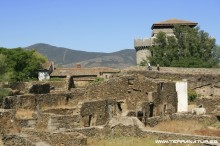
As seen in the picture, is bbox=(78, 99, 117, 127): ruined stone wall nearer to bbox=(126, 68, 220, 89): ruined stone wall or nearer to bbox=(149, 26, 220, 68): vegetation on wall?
bbox=(126, 68, 220, 89): ruined stone wall

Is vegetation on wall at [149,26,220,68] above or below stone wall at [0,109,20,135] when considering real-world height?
above

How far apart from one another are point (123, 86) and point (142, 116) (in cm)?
525

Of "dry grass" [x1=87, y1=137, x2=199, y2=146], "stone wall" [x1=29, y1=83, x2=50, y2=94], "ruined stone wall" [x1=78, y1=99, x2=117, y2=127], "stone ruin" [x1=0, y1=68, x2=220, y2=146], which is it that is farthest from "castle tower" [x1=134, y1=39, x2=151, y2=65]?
"dry grass" [x1=87, y1=137, x2=199, y2=146]

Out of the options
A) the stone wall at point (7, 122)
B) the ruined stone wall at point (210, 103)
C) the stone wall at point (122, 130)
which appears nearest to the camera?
the stone wall at point (7, 122)

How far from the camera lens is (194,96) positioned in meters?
41.3

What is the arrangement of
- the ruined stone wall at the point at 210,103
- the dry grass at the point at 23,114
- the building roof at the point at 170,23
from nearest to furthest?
the dry grass at the point at 23,114 < the ruined stone wall at the point at 210,103 < the building roof at the point at 170,23

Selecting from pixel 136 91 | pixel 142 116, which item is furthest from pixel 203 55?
pixel 142 116

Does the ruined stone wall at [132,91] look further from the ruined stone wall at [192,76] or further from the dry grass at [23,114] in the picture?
the ruined stone wall at [192,76]

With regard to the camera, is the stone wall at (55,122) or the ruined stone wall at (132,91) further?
the ruined stone wall at (132,91)

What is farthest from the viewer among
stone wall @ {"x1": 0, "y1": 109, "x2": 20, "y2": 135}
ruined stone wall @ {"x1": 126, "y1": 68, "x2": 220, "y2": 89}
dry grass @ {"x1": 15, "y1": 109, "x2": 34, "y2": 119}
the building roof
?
the building roof

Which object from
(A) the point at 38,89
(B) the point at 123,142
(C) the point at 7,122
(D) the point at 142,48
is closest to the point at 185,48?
(D) the point at 142,48

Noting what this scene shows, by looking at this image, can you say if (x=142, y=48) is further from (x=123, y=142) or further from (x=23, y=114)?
(x=123, y=142)

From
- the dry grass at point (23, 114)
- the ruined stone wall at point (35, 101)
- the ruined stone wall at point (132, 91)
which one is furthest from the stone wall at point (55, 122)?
the ruined stone wall at point (132, 91)

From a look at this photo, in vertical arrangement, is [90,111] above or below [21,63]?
below
